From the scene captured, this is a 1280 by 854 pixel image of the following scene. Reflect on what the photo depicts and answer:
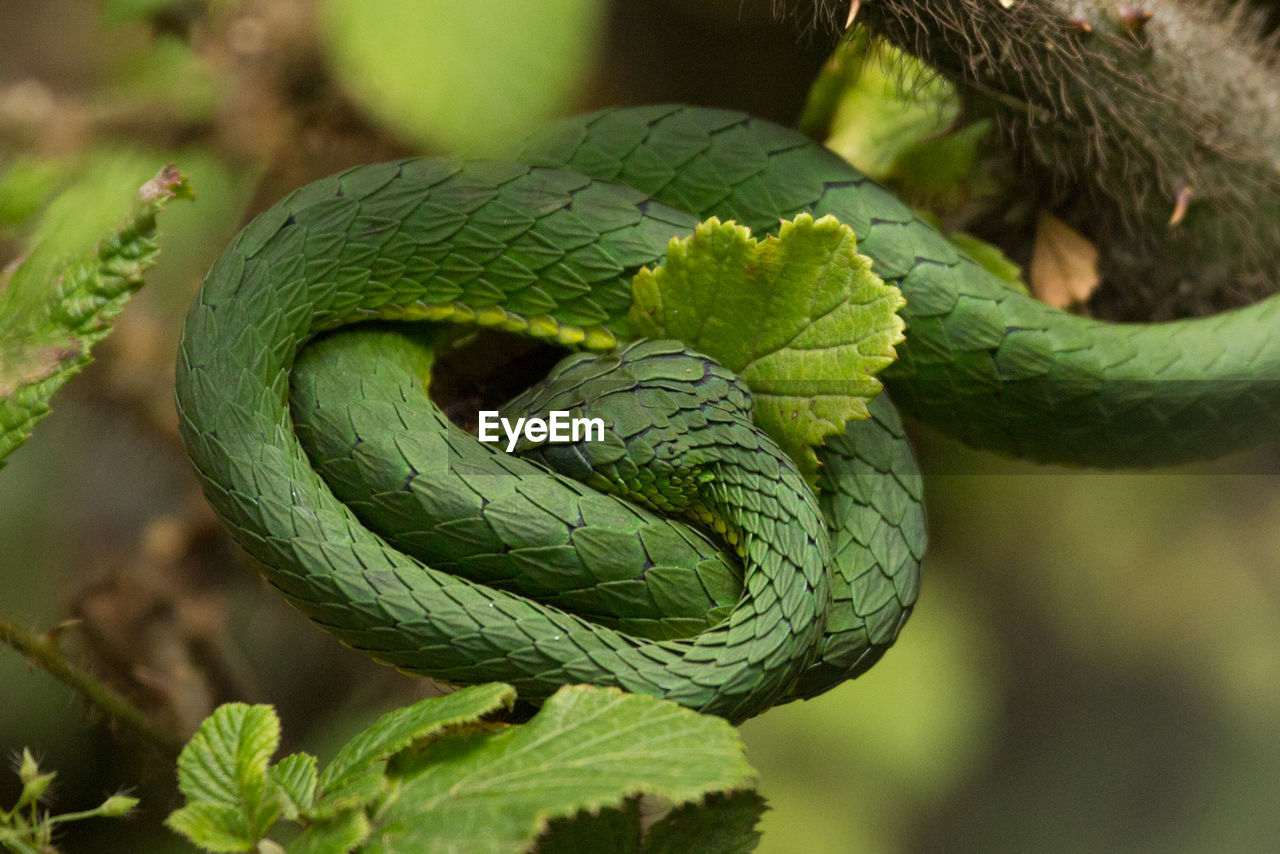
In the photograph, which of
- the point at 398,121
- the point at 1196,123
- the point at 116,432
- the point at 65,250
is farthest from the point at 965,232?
the point at 116,432

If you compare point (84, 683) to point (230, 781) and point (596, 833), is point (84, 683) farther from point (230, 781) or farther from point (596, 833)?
point (596, 833)

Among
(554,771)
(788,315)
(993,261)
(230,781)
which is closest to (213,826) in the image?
(230,781)

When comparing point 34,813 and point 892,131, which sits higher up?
point 892,131

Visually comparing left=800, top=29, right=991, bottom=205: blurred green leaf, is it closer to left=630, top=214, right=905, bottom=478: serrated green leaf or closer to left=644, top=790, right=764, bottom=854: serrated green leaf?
left=630, top=214, right=905, bottom=478: serrated green leaf

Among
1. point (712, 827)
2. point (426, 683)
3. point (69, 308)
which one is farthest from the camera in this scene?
point (426, 683)

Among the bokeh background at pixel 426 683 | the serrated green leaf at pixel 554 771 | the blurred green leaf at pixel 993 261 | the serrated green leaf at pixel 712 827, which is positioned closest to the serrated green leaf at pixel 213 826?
the serrated green leaf at pixel 554 771

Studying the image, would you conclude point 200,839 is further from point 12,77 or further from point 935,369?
point 12,77
